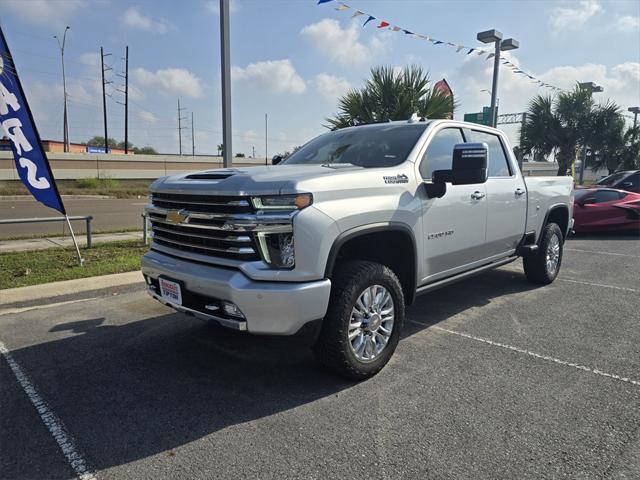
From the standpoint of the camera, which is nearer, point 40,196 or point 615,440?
point 615,440

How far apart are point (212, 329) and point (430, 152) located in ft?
8.62

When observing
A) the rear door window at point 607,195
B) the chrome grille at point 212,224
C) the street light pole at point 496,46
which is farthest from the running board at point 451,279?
the street light pole at point 496,46

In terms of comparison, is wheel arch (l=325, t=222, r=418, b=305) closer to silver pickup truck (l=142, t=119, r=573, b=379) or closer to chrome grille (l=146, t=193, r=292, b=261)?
silver pickup truck (l=142, t=119, r=573, b=379)

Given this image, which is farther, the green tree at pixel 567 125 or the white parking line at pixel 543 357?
the green tree at pixel 567 125

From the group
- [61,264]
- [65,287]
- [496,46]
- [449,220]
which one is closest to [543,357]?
[449,220]

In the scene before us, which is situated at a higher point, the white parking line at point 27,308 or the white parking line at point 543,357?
the white parking line at point 543,357

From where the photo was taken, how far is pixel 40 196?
677 centimetres

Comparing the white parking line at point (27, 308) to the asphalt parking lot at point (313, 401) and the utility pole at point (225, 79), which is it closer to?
the asphalt parking lot at point (313, 401)

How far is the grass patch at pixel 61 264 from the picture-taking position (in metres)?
6.33

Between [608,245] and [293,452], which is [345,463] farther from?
[608,245]

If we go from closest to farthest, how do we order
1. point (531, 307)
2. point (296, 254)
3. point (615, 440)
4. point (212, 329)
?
point (615, 440) → point (296, 254) → point (212, 329) → point (531, 307)

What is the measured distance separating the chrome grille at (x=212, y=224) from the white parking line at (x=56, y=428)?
51.7 inches

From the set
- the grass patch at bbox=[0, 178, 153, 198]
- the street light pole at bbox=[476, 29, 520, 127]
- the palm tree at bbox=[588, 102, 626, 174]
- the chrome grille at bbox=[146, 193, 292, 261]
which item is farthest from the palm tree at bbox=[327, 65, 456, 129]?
the grass patch at bbox=[0, 178, 153, 198]

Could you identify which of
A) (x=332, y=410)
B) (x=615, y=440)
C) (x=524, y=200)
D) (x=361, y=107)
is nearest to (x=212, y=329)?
(x=332, y=410)
